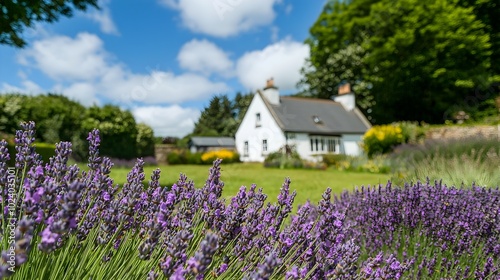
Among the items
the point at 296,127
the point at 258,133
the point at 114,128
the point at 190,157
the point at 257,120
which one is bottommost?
the point at 190,157

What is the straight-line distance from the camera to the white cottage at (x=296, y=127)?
25.6m

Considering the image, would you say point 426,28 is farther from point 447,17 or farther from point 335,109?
point 335,109

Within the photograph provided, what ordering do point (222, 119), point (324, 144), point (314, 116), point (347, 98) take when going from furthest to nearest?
1. point (222, 119)
2. point (347, 98)
3. point (314, 116)
4. point (324, 144)

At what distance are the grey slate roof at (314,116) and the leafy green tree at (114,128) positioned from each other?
1062 centimetres

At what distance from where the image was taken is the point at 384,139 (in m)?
20.4

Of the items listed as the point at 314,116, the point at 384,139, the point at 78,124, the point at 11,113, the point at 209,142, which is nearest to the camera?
the point at 11,113

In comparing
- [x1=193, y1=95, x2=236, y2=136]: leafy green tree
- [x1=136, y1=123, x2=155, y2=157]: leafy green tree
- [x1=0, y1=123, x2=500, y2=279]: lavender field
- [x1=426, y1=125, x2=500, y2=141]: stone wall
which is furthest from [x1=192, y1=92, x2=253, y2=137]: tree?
[x1=0, y1=123, x2=500, y2=279]: lavender field

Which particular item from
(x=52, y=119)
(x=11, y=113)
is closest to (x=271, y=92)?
(x=52, y=119)

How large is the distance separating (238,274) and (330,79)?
3403cm

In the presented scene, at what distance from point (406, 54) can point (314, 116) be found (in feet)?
29.9

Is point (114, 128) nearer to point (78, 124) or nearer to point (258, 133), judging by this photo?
point (78, 124)

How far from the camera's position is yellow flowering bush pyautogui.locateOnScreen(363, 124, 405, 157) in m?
20.3

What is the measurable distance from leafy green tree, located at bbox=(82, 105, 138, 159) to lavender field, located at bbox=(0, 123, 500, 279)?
61.1 ft

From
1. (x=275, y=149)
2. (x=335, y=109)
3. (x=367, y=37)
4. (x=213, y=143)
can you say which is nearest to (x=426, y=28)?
(x=367, y=37)
